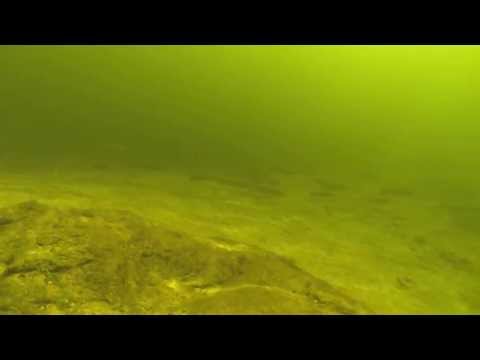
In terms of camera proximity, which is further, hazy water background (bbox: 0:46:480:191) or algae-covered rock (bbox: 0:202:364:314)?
hazy water background (bbox: 0:46:480:191)

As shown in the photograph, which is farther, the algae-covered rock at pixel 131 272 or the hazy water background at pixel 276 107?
the hazy water background at pixel 276 107

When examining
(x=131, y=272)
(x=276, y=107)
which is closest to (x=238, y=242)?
(x=131, y=272)

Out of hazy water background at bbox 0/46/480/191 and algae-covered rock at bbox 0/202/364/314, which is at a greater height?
hazy water background at bbox 0/46/480/191

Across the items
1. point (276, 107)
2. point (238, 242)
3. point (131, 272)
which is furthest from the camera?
point (276, 107)

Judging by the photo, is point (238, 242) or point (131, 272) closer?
point (131, 272)

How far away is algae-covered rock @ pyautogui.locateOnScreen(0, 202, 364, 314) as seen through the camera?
15.0 ft

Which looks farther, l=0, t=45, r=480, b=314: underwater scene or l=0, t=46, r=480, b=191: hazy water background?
l=0, t=46, r=480, b=191: hazy water background

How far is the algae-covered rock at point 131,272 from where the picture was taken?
456cm

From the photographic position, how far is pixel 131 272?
201 inches

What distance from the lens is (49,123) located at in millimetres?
51562

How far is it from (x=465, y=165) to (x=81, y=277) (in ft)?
110

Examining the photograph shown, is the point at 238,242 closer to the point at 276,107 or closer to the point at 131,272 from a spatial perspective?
the point at 131,272
